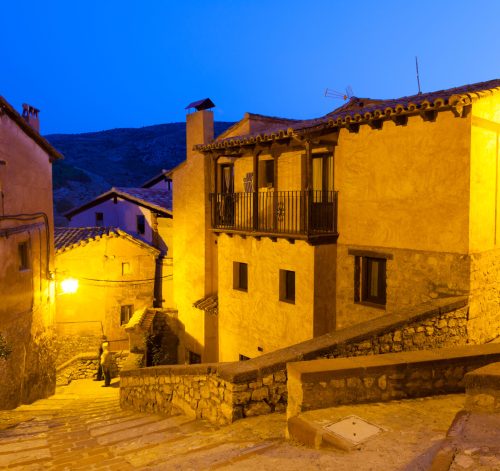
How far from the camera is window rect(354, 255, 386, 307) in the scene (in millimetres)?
11391

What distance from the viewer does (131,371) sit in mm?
11648

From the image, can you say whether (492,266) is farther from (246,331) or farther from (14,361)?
(14,361)

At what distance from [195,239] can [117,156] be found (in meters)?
66.8

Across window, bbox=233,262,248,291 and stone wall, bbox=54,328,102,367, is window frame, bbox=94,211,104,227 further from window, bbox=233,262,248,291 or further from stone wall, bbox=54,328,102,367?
window, bbox=233,262,248,291

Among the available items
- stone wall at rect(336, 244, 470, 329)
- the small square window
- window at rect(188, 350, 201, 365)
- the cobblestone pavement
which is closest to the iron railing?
stone wall at rect(336, 244, 470, 329)

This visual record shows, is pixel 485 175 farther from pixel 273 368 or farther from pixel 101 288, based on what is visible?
pixel 101 288

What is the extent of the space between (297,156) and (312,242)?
2.64 m

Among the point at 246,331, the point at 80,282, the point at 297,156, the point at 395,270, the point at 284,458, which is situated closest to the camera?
the point at 284,458

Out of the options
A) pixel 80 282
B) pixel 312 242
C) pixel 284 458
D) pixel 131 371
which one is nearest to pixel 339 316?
pixel 312 242

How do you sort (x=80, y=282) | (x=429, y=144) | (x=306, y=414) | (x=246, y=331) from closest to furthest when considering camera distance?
(x=306, y=414) → (x=429, y=144) → (x=246, y=331) → (x=80, y=282)

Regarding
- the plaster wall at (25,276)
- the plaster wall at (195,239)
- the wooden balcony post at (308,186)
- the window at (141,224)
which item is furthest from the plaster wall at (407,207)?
the window at (141,224)

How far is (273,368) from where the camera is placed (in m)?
7.53

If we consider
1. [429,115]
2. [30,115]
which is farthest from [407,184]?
[30,115]

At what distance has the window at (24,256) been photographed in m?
14.3
